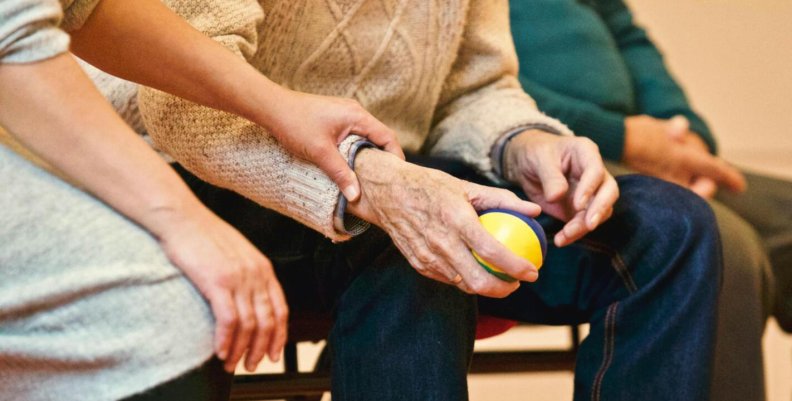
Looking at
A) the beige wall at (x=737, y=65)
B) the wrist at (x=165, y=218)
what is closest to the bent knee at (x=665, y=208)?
A: the wrist at (x=165, y=218)

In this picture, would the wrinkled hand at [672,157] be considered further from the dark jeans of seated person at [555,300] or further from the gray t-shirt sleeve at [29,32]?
the gray t-shirt sleeve at [29,32]

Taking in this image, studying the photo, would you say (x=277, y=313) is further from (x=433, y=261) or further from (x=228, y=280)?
(x=433, y=261)

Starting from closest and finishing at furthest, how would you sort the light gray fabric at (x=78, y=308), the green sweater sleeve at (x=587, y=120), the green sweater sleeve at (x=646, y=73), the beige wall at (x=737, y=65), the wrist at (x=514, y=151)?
1. the light gray fabric at (x=78, y=308)
2. the wrist at (x=514, y=151)
3. the green sweater sleeve at (x=587, y=120)
4. the green sweater sleeve at (x=646, y=73)
5. the beige wall at (x=737, y=65)

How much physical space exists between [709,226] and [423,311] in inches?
12.6

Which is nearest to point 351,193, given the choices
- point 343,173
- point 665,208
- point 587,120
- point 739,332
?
point 343,173

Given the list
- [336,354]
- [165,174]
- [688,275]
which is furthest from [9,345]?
[688,275]

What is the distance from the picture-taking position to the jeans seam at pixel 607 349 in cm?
90

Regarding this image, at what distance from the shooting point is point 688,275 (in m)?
0.88

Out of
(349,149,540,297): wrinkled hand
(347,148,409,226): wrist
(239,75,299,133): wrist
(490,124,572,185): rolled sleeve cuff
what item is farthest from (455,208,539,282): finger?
(490,124,572,185): rolled sleeve cuff

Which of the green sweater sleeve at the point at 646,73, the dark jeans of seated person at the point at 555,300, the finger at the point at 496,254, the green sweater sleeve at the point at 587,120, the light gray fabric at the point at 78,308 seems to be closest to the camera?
the light gray fabric at the point at 78,308

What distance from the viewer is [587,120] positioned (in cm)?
152

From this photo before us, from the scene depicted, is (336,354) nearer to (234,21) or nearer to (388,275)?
(388,275)

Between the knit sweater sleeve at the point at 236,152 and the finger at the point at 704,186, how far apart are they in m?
0.97

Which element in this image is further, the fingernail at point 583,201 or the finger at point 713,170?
the finger at point 713,170
